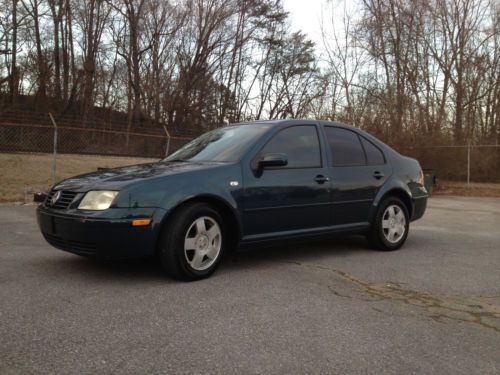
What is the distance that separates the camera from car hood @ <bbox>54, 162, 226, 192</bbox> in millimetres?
4238

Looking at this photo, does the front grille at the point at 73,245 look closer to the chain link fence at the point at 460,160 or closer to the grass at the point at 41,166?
the grass at the point at 41,166

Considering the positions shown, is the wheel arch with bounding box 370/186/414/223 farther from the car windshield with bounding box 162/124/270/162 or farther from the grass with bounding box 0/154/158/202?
the grass with bounding box 0/154/158/202

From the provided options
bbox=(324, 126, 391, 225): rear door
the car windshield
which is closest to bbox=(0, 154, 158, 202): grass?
the car windshield

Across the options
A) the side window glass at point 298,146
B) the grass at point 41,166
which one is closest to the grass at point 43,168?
the grass at point 41,166

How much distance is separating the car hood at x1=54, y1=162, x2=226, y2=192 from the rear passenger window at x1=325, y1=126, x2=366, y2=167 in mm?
1547

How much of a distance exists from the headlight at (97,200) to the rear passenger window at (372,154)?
10.6ft

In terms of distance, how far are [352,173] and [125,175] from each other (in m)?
2.66

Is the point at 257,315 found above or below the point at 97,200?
below

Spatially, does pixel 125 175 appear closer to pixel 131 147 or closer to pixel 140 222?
pixel 140 222

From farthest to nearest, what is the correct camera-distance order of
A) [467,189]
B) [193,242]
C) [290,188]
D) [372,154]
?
[467,189], [372,154], [290,188], [193,242]

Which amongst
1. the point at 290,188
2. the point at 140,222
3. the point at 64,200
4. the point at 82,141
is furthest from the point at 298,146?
the point at 82,141

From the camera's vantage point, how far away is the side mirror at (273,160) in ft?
15.5

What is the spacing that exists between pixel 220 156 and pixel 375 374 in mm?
2921

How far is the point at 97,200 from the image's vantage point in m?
4.15
